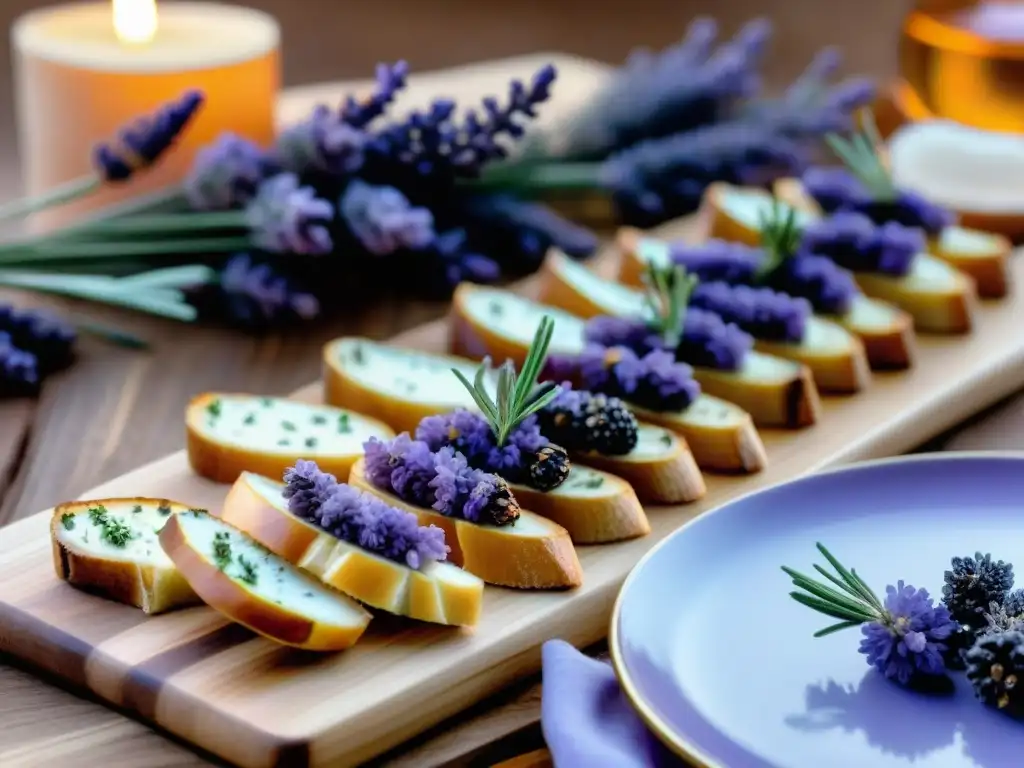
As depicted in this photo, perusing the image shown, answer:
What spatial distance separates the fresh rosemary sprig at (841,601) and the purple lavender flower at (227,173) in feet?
3.66

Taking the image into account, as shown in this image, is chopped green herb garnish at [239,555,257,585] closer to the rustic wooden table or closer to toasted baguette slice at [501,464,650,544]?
the rustic wooden table

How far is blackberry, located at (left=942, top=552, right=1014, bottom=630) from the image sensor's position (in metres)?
1.27

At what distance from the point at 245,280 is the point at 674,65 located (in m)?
0.97

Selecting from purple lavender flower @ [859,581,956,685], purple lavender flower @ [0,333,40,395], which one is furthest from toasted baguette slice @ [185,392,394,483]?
purple lavender flower @ [859,581,956,685]

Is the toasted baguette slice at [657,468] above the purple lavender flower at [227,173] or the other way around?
the other way around

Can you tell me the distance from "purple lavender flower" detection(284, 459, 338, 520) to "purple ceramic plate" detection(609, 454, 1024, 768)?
27 centimetres

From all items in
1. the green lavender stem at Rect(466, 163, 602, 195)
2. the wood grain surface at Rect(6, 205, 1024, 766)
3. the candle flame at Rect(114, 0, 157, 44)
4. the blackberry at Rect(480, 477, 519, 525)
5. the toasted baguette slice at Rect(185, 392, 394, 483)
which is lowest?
the wood grain surface at Rect(6, 205, 1024, 766)

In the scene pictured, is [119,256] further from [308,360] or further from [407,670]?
[407,670]

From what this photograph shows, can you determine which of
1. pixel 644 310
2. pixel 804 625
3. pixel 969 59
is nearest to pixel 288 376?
pixel 644 310

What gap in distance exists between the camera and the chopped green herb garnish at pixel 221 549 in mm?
1306

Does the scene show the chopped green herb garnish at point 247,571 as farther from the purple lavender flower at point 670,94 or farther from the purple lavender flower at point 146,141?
the purple lavender flower at point 670,94

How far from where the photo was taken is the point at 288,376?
200 cm

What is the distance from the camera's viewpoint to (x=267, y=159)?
212cm

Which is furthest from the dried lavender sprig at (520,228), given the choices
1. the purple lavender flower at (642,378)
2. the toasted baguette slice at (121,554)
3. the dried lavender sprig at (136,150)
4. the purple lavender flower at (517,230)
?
the toasted baguette slice at (121,554)
